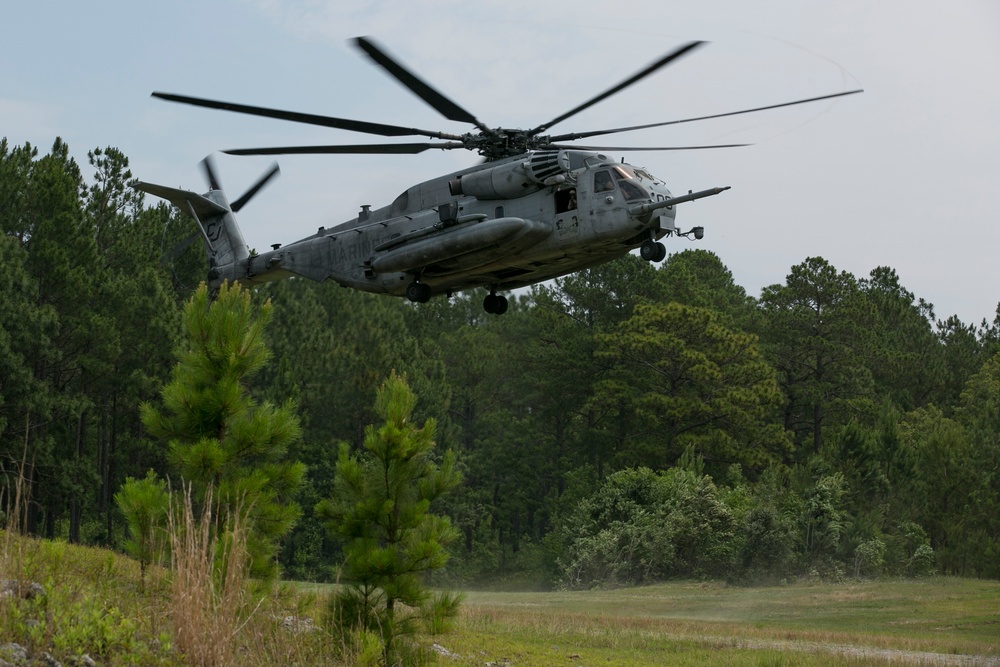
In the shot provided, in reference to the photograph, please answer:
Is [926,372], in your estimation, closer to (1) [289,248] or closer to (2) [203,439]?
(1) [289,248]

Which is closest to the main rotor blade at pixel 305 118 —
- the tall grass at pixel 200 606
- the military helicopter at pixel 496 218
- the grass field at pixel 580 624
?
the military helicopter at pixel 496 218

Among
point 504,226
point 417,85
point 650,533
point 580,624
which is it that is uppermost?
point 417,85

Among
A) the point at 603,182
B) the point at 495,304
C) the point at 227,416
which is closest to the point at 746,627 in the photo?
the point at 495,304

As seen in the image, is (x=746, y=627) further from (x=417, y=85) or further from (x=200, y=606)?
(x=200, y=606)

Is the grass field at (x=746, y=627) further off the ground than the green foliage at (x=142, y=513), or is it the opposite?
the green foliage at (x=142, y=513)

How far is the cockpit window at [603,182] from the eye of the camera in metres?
15.5

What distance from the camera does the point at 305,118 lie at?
1375 centimetres

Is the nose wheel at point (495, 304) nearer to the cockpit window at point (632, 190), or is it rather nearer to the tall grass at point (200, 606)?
the cockpit window at point (632, 190)

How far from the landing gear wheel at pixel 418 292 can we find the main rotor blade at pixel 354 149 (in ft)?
6.93

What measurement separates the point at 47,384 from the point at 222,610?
2652cm

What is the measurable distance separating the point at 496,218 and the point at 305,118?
3.50m

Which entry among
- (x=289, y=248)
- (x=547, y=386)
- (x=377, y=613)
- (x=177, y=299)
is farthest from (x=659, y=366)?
(x=377, y=613)

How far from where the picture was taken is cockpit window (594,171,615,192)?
51.0 ft

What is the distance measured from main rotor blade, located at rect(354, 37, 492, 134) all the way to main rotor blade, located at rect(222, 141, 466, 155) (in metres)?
0.69
